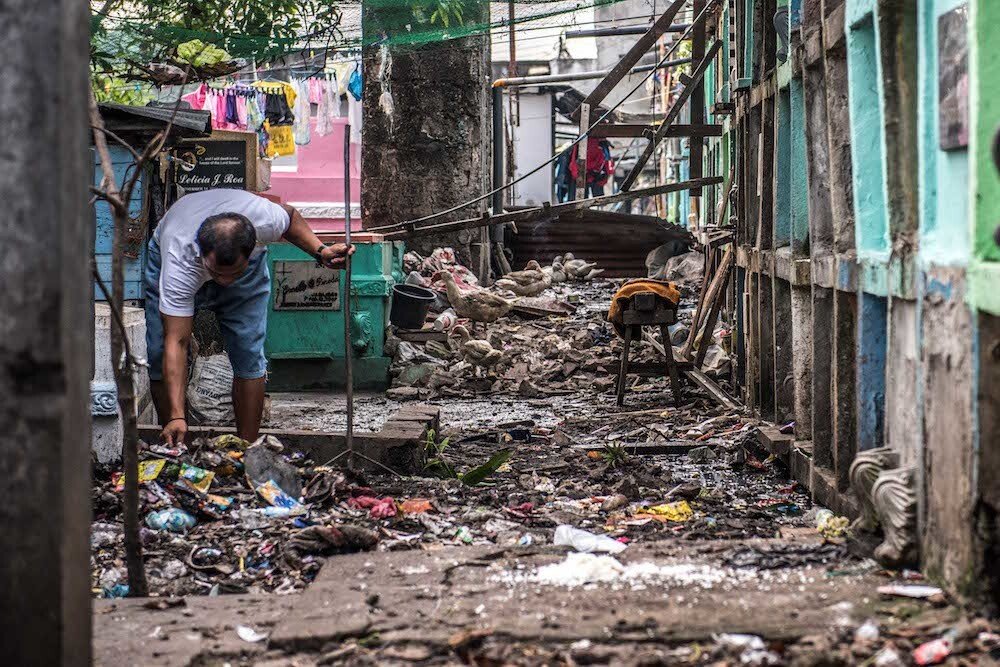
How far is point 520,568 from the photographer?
4316 millimetres

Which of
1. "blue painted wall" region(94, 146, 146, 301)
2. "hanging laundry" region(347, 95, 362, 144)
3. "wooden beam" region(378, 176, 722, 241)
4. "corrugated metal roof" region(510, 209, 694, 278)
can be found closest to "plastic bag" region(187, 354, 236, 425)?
"blue painted wall" region(94, 146, 146, 301)

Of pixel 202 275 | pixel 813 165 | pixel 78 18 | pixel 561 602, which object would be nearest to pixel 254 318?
pixel 202 275

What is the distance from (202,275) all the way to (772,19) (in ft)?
13.9

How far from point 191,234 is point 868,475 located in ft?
12.9

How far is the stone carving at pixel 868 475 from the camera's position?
4469 mm

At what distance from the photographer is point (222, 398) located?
319 inches

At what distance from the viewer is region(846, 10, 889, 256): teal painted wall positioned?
4.84m

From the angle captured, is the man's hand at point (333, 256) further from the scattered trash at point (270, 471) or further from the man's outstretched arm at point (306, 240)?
the scattered trash at point (270, 471)

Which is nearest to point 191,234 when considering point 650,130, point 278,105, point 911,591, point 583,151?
point 911,591

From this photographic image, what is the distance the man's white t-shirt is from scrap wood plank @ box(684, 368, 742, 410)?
379 centimetres

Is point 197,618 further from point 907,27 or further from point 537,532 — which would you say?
point 907,27

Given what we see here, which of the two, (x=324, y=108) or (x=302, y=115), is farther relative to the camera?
(x=324, y=108)

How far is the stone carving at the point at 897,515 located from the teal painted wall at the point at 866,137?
3.37ft

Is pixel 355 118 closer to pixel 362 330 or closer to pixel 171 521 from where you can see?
pixel 362 330
